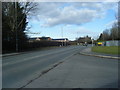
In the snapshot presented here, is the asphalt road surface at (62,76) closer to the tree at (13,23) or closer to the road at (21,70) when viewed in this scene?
the road at (21,70)

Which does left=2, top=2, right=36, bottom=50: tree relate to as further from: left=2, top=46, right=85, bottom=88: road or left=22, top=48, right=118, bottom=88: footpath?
left=22, top=48, right=118, bottom=88: footpath

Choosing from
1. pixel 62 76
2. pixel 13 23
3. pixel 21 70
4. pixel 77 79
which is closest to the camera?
pixel 77 79

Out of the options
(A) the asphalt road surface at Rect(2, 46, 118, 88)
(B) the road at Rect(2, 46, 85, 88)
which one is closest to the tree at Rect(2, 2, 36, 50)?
(B) the road at Rect(2, 46, 85, 88)

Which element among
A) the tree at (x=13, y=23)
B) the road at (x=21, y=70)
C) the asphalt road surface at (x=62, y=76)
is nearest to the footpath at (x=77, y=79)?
the asphalt road surface at (x=62, y=76)

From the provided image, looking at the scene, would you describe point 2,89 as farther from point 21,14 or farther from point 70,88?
point 21,14

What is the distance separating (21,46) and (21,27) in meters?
5.26

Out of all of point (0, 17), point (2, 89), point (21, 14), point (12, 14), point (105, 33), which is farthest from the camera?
point (105, 33)

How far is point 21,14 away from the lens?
132 ft

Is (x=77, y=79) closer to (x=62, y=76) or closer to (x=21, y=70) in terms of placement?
(x=62, y=76)

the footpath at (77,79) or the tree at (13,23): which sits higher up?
the tree at (13,23)

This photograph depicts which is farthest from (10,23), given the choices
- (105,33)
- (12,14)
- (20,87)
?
(105,33)

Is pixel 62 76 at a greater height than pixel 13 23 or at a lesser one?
lesser

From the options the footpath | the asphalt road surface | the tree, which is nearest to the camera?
the footpath

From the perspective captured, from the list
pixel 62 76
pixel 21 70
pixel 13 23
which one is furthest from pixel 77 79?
pixel 13 23
